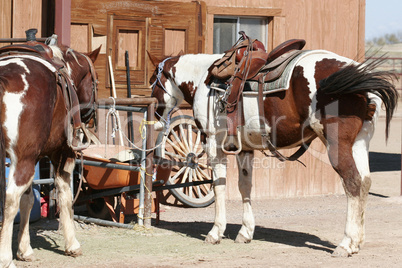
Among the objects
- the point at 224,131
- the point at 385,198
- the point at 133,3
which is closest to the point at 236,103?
Result: the point at 224,131

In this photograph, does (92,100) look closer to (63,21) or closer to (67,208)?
(67,208)

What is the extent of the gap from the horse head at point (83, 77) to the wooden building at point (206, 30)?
1877 millimetres

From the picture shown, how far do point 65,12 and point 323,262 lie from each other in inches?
174

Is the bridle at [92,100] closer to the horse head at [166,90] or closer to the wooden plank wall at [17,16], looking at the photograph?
the horse head at [166,90]

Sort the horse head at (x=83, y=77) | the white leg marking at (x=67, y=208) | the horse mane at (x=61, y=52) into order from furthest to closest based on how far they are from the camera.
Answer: the horse head at (x=83, y=77)
the horse mane at (x=61, y=52)
the white leg marking at (x=67, y=208)

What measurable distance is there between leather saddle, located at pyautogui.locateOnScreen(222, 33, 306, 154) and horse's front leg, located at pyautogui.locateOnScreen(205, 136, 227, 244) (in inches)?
5.4

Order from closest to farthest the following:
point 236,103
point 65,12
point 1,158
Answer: point 1,158 < point 236,103 < point 65,12

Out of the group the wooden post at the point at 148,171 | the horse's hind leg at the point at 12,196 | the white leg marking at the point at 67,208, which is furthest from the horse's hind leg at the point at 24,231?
the wooden post at the point at 148,171

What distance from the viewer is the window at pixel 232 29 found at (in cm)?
922

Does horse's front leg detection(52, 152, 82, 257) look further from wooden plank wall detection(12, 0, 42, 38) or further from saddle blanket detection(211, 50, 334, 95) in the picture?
wooden plank wall detection(12, 0, 42, 38)

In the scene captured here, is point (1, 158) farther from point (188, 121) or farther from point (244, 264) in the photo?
point (188, 121)

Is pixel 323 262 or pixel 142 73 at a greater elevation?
pixel 142 73

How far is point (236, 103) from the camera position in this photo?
6.09 m

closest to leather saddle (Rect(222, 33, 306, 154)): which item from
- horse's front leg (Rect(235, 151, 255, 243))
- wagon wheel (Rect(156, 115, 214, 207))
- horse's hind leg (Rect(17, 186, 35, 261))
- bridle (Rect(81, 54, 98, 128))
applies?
horse's front leg (Rect(235, 151, 255, 243))
